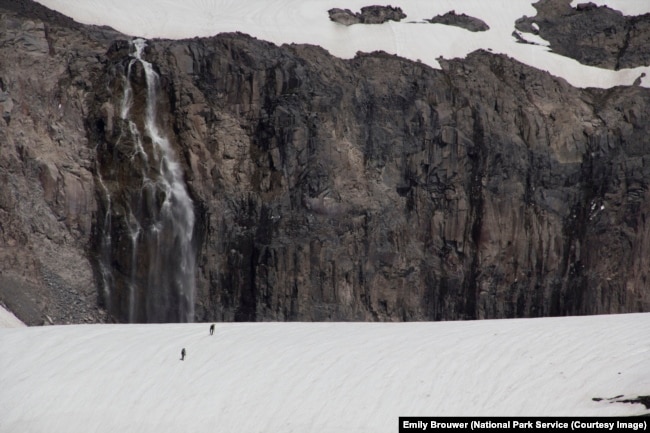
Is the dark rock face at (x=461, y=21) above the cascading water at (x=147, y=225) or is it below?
above

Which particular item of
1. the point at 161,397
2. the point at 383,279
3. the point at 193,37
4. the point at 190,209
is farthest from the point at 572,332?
the point at 193,37

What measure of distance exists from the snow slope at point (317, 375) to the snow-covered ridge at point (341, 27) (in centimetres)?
2228

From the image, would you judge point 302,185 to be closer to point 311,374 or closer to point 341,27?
point 341,27

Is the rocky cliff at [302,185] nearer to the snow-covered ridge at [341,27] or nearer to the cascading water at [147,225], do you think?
the cascading water at [147,225]

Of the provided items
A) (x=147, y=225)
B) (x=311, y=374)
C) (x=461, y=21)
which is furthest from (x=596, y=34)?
(x=311, y=374)

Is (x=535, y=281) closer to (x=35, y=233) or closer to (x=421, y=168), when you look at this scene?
(x=421, y=168)

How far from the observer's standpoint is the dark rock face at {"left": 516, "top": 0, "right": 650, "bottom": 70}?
6525 centimetres

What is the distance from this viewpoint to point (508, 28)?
66250 millimetres

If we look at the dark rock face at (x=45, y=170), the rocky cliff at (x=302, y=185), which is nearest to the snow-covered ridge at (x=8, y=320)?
the dark rock face at (x=45, y=170)

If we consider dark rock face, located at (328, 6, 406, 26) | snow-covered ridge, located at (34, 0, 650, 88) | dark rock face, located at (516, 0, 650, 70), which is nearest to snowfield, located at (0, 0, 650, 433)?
snow-covered ridge, located at (34, 0, 650, 88)

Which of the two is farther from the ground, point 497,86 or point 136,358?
point 497,86

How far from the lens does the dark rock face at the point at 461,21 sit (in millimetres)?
65438

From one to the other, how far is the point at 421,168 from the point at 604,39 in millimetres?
14329
